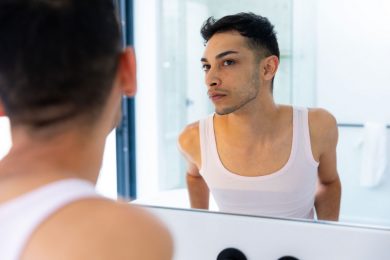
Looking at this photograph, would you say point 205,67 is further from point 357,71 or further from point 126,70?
point 126,70

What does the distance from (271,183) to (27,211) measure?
1.90 feet

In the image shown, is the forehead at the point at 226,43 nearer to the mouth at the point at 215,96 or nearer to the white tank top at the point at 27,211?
the mouth at the point at 215,96

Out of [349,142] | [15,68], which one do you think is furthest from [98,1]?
[349,142]

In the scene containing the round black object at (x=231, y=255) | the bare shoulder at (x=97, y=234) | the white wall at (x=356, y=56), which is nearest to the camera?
the bare shoulder at (x=97, y=234)

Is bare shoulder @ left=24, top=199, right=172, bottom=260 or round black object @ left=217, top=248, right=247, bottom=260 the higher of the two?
bare shoulder @ left=24, top=199, right=172, bottom=260

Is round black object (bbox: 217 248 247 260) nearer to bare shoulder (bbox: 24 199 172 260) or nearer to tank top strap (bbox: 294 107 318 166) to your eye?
tank top strap (bbox: 294 107 318 166)

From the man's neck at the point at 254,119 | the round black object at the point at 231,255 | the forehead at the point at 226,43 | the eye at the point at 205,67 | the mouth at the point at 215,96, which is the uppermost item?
the forehead at the point at 226,43

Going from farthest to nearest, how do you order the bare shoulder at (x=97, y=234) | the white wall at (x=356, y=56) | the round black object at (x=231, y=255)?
the round black object at (x=231, y=255) → the white wall at (x=356, y=56) → the bare shoulder at (x=97, y=234)

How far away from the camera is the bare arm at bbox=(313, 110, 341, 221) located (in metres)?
0.80

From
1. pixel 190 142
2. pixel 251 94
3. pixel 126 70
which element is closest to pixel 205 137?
pixel 190 142

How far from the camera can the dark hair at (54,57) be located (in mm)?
374

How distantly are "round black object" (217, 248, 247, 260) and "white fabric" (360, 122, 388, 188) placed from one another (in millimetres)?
286

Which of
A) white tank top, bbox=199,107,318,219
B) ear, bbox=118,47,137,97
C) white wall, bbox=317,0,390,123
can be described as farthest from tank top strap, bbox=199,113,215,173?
ear, bbox=118,47,137,97

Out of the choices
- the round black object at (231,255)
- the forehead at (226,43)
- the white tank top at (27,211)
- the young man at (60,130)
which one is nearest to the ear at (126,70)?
the young man at (60,130)
